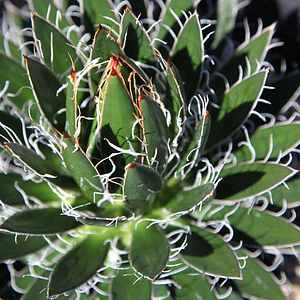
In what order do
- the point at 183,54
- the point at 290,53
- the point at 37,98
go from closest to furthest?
the point at 37,98 < the point at 183,54 < the point at 290,53

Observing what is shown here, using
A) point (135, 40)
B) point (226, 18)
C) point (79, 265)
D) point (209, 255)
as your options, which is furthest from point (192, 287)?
point (226, 18)

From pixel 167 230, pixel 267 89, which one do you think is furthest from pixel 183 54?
pixel 167 230

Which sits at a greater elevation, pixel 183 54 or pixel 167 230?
pixel 183 54

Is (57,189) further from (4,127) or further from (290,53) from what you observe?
(290,53)

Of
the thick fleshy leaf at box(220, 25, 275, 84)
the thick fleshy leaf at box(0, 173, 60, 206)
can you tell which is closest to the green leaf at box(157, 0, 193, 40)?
the thick fleshy leaf at box(220, 25, 275, 84)

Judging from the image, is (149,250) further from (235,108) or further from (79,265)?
(235,108)

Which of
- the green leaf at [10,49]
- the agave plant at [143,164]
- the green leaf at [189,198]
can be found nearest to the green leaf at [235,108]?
the agave plant at [143,164]

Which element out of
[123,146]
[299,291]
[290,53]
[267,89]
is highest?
[123,146]

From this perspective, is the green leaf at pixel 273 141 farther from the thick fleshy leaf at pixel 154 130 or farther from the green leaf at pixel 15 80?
the green leaf at pixel 15 80

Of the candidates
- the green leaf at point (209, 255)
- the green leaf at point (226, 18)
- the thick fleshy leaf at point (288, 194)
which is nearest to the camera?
the green leaf at point (209, 255)
